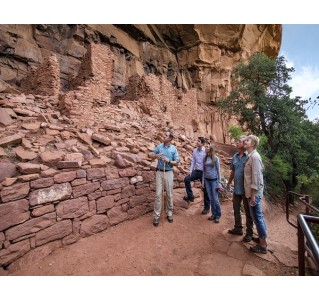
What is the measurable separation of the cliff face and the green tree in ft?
11.2

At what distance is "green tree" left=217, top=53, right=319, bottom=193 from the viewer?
10008 mm

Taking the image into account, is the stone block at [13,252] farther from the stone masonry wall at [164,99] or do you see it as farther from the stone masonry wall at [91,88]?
the stone masonry wall at [164,99]

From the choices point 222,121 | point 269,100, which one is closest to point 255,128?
point 269,100

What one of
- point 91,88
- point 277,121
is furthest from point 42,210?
point 277,121

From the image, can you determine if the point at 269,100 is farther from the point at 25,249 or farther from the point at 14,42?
the point at 14,42

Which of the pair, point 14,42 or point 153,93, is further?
point 14,42

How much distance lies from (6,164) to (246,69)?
12.0 meters

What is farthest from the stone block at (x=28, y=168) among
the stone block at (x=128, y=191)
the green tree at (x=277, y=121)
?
the green tree at (x=277, y=121)

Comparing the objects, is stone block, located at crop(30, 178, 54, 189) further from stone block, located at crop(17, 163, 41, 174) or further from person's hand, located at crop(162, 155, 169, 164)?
person's hand, located at crop(162, 155, 169, 164)

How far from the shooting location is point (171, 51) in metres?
18.3

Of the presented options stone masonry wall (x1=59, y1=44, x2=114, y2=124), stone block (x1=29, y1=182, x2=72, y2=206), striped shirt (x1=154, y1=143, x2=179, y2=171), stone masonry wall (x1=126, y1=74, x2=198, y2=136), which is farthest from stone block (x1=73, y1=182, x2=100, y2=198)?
stone masonry wall (x1=126, y1=74, x2=198, y2=136)

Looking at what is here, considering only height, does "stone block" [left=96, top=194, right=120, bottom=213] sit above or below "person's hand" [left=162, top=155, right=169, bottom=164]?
below

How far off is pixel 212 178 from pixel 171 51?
1725 centimetres

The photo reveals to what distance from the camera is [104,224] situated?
3.73 meters
